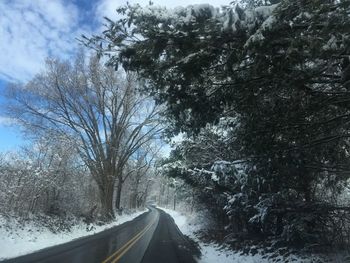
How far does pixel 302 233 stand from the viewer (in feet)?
33.8

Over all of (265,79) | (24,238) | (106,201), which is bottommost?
(24,238)

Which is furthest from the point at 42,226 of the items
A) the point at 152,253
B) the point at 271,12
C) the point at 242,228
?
the point at 271,12

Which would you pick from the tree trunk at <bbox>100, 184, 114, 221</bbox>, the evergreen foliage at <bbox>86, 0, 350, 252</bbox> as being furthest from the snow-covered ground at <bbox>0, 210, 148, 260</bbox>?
the tree trunk at <bbox>100, 184, 114, 221</bbox>

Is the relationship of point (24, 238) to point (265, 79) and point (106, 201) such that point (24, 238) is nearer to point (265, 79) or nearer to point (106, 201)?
point (265, 79)

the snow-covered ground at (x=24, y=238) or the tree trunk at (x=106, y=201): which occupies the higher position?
the tree trunk at (x=106, y=201)

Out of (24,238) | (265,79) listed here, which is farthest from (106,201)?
(265,79)

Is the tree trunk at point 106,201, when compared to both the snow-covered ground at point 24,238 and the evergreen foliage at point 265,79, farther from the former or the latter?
the evergreen foliage at point 265,79

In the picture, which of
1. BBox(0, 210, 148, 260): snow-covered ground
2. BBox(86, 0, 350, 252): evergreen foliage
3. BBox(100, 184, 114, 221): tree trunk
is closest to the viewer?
BBox(86, 0, 350, 252): evergreen foliage

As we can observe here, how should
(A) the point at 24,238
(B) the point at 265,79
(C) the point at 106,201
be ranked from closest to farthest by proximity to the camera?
(B) the point at 265,79 < (A) the point at 24,238 < (C) the point at 106,201

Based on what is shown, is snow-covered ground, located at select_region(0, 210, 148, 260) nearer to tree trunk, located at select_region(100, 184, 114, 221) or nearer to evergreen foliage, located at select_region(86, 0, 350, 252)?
evergreen foliage, located at select_region(86, 0, 350, 252)

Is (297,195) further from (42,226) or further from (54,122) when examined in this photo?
(54,122)

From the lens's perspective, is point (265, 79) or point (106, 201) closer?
point (265, 79)

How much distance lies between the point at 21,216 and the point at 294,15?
18640 mm

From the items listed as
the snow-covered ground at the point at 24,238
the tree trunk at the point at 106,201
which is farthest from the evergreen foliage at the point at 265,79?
the tree trunk at the point at 106,201
